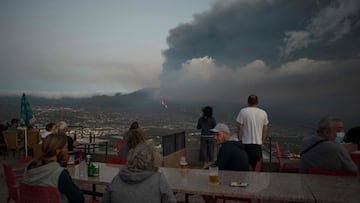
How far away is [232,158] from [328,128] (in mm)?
972

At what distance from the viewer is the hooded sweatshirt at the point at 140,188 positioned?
2021mm

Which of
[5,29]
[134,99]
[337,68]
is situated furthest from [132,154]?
[134,99]

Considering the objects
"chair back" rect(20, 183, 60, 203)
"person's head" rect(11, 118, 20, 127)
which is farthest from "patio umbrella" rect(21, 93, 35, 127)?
"chair back" rect(20, 183, 60, 203)

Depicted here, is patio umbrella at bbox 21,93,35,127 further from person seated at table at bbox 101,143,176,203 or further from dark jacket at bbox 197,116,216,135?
person seated at table at bbox 101,143,176,203

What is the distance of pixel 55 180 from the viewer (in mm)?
2484

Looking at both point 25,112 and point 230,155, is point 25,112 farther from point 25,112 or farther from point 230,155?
point 230,155

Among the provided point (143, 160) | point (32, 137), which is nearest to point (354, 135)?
point (143, 160)

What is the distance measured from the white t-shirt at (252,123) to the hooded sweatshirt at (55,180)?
2.88 meters

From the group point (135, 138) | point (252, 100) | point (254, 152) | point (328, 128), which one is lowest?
point (254, 152)

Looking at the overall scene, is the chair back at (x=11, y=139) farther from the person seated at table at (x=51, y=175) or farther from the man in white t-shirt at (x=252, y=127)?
the person seated at table at (x=51, y=175)

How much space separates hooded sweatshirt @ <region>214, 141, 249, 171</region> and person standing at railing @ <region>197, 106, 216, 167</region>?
3564 millimetres

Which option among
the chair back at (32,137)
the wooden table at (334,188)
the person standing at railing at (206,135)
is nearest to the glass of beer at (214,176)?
the wooden table at (334,188)

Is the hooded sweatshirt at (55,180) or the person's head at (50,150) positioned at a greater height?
the person's head at (50,150)

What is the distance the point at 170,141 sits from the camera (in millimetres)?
7590
